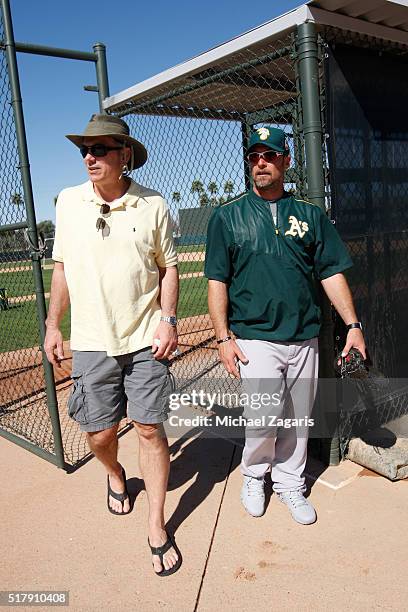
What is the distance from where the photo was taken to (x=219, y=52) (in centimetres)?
335

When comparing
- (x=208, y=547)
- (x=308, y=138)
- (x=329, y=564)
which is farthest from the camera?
(x=308, y=138)

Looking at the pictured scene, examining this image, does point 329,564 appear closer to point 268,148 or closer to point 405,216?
point 268,148

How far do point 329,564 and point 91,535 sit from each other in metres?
1.25

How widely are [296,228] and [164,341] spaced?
883mm

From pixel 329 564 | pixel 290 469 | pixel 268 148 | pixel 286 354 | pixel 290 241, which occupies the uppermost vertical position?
pixel 268 148

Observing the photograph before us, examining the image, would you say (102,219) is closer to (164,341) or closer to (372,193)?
Result: (164,341)

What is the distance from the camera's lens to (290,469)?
3.10m

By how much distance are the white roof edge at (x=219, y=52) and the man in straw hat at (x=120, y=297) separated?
1034 mm

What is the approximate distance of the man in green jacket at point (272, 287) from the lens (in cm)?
273

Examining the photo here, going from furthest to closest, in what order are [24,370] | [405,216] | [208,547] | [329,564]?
[24,370]
[405,216]
[208,547]
[329,564]

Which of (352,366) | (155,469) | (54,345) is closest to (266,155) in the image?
(352,366)

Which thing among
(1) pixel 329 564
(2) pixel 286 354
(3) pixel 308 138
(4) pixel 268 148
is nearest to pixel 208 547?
(1) pixel 329 564

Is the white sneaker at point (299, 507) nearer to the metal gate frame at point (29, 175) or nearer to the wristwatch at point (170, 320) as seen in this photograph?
the wristwatch at point (170, 320)

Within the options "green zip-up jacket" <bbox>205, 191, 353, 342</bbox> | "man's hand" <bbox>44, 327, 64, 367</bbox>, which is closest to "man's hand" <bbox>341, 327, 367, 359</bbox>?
"green zip-up jacket" <bbox>205, 191, 353, 342</bbox>
